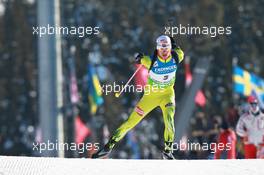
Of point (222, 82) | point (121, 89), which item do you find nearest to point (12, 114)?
point (222, 82)

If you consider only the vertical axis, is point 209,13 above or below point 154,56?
above

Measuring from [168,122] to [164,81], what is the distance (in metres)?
0.42

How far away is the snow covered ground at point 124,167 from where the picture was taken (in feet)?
19.6

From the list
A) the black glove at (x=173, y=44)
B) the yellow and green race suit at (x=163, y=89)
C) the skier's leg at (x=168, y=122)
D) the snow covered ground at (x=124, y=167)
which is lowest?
the snow covered ground at (x=124, y=167)

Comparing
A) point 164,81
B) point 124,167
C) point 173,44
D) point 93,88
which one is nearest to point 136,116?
point 164,81

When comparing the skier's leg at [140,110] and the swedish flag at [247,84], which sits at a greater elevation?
the swedish flag at [247,84]

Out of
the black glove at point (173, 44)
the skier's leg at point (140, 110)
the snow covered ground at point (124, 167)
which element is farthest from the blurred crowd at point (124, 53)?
the snow covered ground at point (124, 167)

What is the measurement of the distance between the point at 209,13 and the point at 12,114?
4.22m

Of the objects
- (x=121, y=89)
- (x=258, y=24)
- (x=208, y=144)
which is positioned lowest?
(x=208, y=144)

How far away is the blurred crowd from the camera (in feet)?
40.7

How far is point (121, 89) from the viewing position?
8.48 meters

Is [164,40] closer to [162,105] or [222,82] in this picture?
[162,105]

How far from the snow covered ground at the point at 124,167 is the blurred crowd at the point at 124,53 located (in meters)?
4.72

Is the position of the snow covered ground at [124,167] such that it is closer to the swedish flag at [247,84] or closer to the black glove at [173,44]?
the black glove at [173,44]
